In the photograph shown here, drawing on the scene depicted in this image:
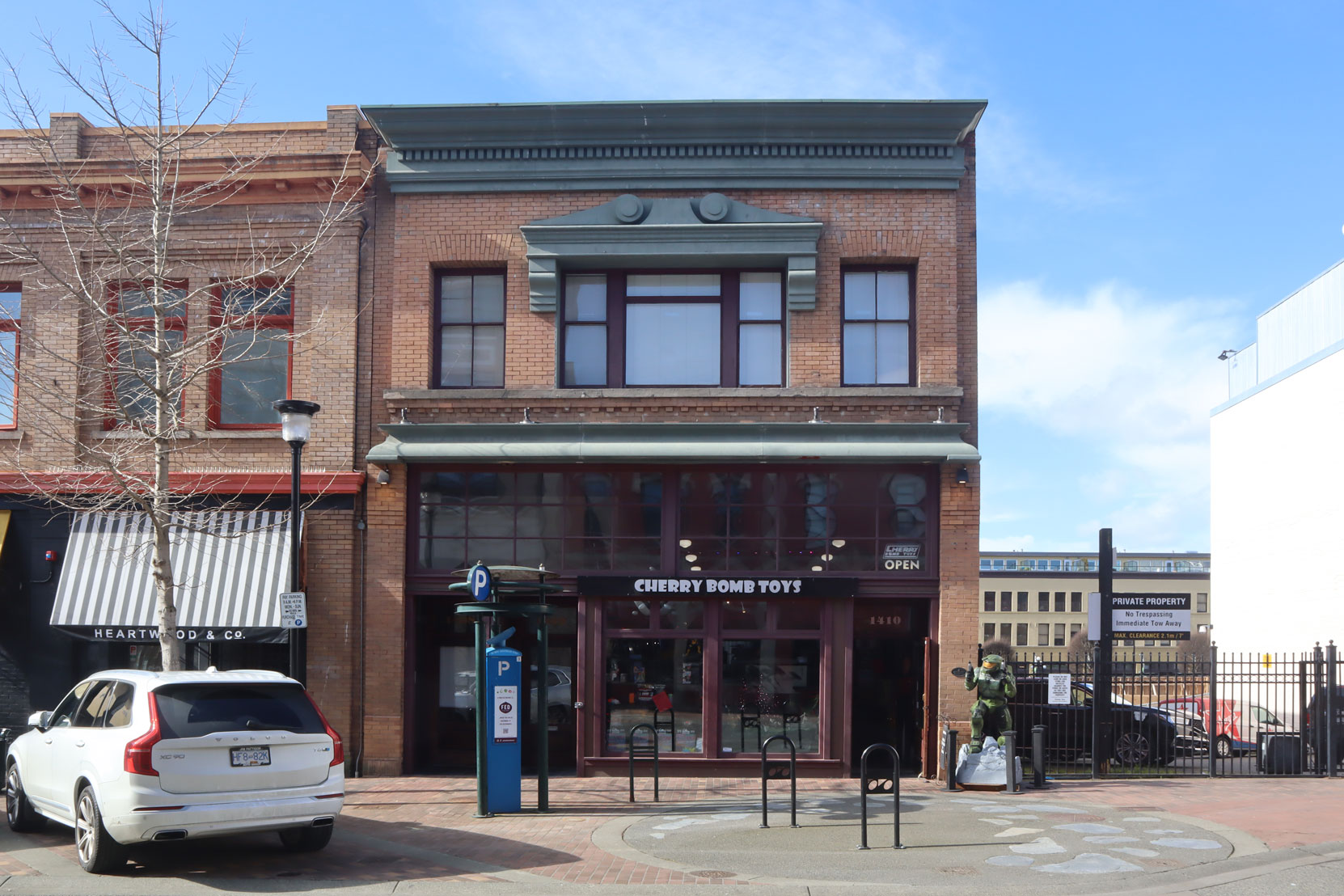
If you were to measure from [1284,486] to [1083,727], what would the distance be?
3108cm

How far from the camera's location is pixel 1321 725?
17.3 meters

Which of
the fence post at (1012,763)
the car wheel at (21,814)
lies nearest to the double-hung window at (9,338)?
the car wheel at (21,814)

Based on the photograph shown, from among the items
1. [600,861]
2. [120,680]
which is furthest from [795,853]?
[120,680]

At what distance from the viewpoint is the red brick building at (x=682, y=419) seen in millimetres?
16250

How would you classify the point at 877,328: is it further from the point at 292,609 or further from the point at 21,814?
the point at 21,814

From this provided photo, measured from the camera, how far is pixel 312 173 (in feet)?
55.3

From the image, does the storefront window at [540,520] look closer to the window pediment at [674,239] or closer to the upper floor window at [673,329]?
the upper floor window at [673,329]

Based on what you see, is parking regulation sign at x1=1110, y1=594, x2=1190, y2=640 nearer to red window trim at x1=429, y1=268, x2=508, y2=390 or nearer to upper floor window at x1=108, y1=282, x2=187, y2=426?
red window trim at x1=429, y1=268, x2=508, y2=390

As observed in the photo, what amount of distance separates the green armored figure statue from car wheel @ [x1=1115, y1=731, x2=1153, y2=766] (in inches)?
111

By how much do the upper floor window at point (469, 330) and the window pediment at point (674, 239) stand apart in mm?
755

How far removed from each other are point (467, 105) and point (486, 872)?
1051 centimetres

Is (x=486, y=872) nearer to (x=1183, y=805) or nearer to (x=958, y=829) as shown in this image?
(x=958, y=829)

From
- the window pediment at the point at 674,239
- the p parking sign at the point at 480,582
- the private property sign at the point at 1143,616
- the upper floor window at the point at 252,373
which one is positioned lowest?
the private property sign at the point at 1143,616

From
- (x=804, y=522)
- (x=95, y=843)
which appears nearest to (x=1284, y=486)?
(x=804, y=522)
